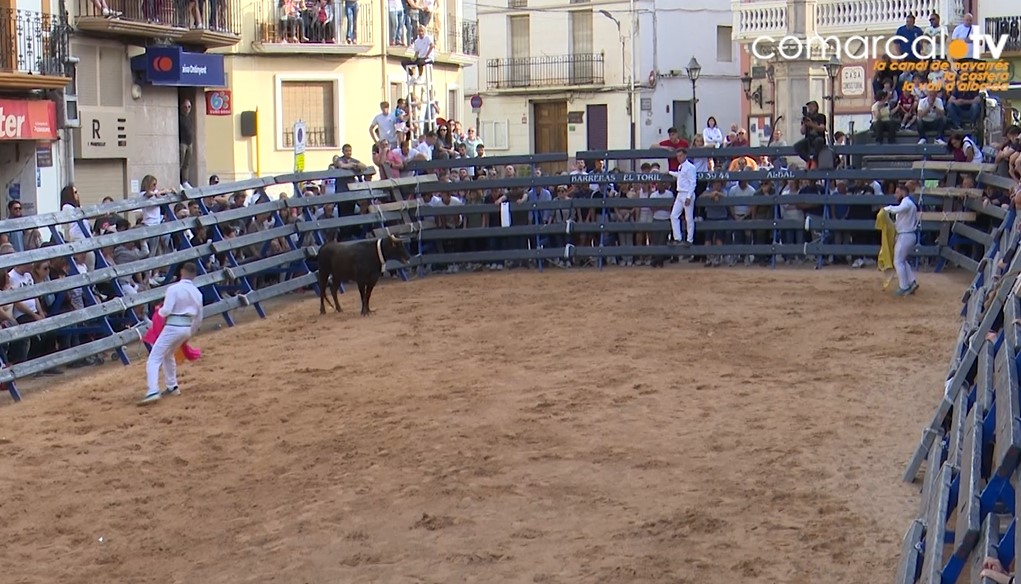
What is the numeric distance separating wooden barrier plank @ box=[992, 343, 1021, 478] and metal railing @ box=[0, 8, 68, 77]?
2187 centimetres

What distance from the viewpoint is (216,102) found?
106ft

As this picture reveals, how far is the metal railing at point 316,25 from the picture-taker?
38125 mm

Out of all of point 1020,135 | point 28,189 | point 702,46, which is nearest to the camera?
point 1020,135

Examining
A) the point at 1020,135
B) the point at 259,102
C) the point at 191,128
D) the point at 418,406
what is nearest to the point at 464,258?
the point at 1020,135

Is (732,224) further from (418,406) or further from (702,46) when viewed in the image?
(702,46)

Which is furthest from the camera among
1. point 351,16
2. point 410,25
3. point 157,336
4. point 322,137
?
point 410,25

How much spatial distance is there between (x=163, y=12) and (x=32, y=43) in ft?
15.3

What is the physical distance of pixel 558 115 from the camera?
5272 cm

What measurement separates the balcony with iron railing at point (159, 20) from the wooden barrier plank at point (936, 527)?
24017 mm

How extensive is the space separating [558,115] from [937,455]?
4523cm

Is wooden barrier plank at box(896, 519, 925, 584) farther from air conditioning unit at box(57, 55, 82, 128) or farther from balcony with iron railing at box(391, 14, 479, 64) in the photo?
balcony with iron railing at box(391, 14, 479, 64)

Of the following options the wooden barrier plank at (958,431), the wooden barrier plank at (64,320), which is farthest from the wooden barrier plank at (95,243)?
the wooden barrier plank at (958,431)

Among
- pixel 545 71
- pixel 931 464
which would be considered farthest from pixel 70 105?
pixel 545 71

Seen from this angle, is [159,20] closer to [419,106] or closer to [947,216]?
[419,106]
